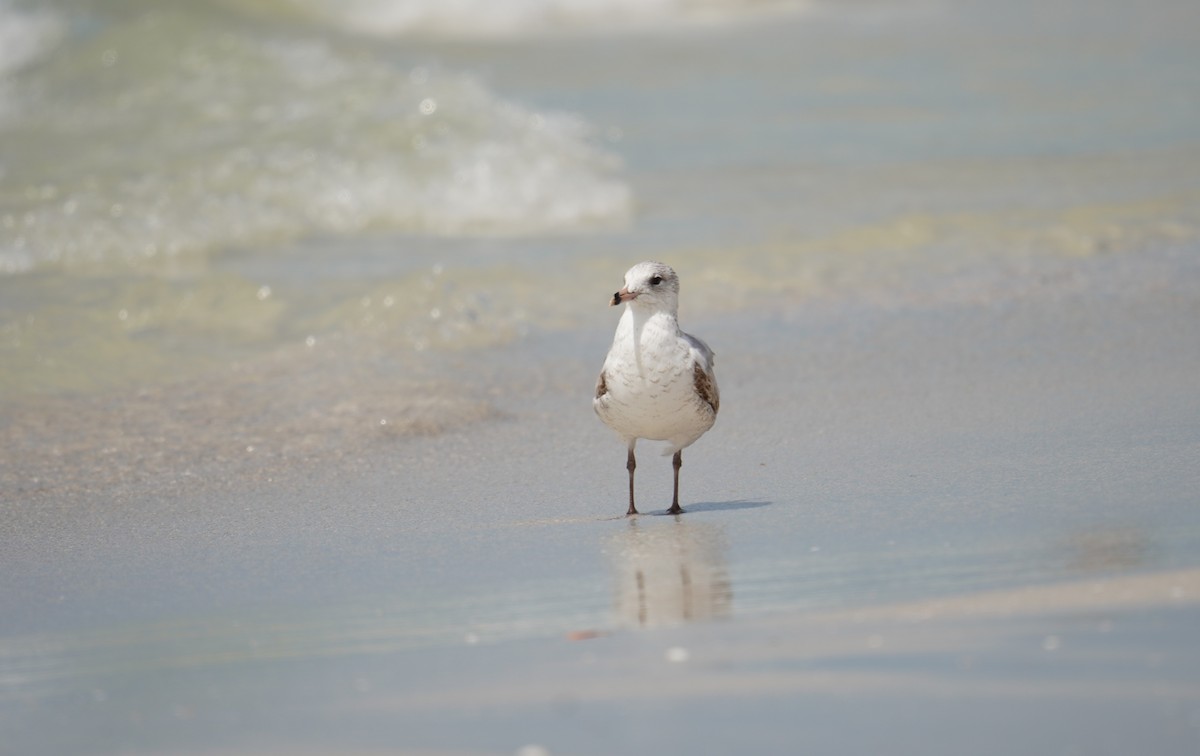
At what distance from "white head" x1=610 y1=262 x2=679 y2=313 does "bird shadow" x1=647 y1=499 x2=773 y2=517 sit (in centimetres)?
63

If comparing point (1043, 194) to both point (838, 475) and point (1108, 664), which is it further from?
point (1108, 664)

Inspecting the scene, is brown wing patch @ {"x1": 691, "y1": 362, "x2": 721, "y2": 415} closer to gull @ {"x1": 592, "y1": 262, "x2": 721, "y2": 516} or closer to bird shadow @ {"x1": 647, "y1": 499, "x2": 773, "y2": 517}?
gull @ {"x1": 592, "y1": 262, "x2": 721, "y2": 516}

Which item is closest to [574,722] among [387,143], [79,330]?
[79,330]

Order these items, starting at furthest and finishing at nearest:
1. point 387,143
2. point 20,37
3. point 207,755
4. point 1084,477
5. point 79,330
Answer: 1. point 20,37
2. point 387,143
3. point 79,330
4. point 1084,477
5. point 207,755

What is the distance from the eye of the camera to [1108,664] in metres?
2.90

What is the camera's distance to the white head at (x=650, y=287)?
461 centimetres

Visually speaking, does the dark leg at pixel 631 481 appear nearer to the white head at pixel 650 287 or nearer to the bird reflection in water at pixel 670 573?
the bird reflection in water at pixel 670 573

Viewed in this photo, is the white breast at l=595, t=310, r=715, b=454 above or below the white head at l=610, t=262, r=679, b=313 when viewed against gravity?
below

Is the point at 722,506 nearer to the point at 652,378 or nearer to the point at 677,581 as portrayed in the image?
the point at 652,378

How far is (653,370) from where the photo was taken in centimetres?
458

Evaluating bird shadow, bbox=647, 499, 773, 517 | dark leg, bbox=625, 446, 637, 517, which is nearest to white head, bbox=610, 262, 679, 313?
dark leg, bbox=625, 446, 637, 517

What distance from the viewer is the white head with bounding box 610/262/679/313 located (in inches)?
182

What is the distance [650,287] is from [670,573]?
3.61 ft

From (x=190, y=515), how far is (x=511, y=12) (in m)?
16.0
